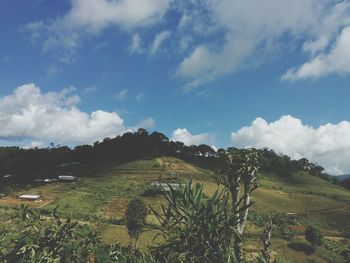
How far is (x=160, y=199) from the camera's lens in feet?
353

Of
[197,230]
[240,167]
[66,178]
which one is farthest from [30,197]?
[197,230]

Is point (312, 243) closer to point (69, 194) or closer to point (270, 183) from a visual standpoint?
point (69, 194)

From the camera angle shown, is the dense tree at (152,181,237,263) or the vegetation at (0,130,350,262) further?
the vegetation at (0,130,350,262)

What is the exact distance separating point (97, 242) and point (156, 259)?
6.48 ft

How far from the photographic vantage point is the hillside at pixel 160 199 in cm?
8608

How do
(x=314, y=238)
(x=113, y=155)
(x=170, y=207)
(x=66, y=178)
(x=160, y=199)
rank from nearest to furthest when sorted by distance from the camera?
(x=170, y=207)
(x=314, y=238)
(x=160, y=199)
(x=66, y=178)
(x=113, y=155)

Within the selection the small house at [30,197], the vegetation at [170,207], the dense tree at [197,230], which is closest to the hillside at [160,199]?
the vegetation at [170,207]

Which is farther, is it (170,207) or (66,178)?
(66,178)

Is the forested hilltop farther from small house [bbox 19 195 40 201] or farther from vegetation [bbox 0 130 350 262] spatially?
small house [bbox 19 195 40 201]

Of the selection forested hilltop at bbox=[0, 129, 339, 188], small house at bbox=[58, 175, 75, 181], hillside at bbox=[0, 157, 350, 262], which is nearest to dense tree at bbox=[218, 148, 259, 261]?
hillside at bbox=[0, 157, 350, 262]

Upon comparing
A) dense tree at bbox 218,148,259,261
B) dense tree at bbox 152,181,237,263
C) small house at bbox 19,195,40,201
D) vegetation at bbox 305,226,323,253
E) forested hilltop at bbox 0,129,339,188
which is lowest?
vegetation at bbox 305,226,323,253

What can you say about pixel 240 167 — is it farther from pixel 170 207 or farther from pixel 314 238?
pixel 314 238

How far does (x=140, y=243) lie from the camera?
249 feet

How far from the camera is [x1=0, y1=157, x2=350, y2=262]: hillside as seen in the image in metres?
86.1
